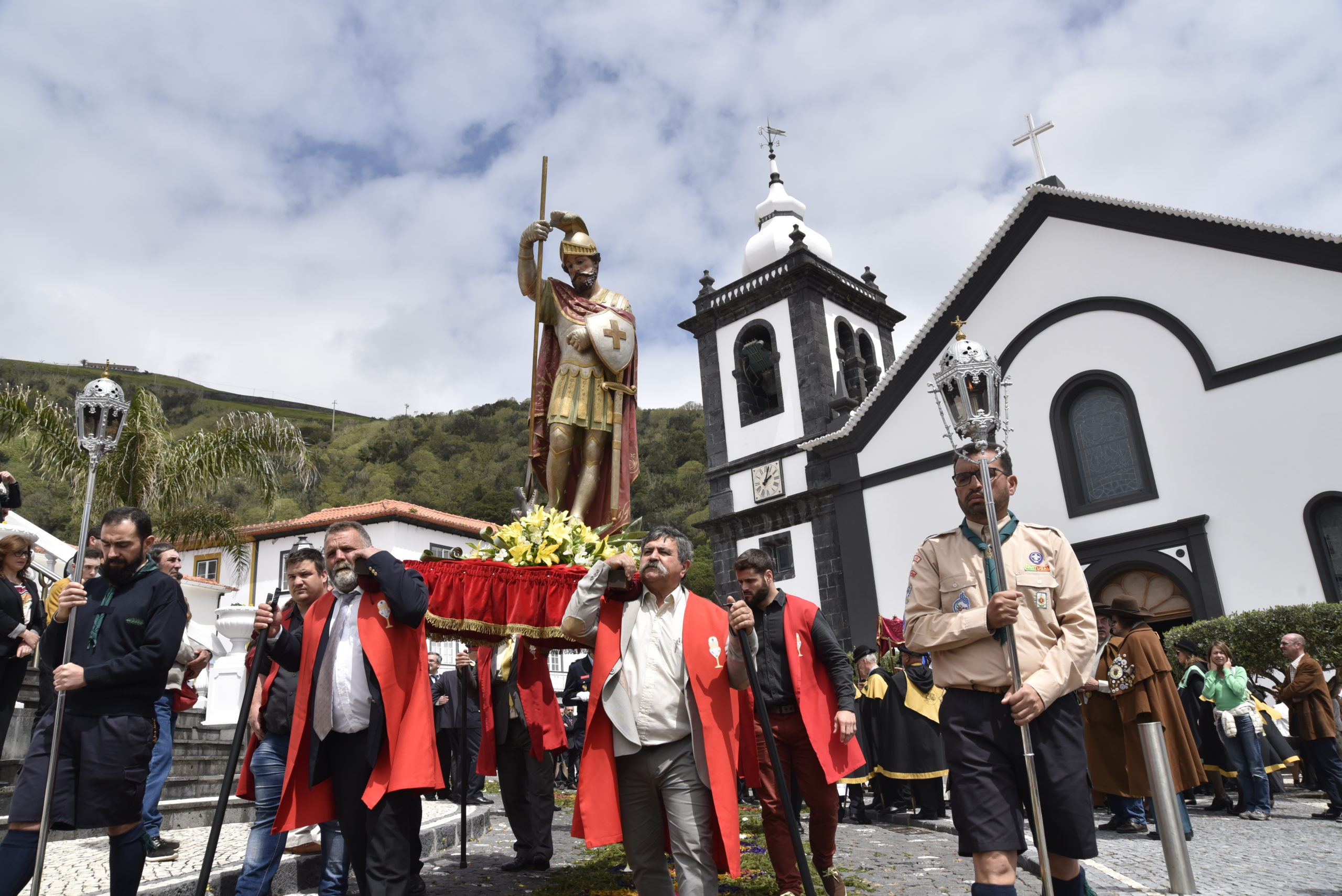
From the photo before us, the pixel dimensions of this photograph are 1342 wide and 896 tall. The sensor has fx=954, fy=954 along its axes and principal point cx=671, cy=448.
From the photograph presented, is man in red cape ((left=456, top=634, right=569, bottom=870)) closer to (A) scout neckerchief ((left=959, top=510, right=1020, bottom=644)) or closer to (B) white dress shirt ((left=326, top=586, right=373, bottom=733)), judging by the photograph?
(B) white dress shirt ((left=326, top=586, right=373, bottom=733))

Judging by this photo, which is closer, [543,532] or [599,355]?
[543,532]

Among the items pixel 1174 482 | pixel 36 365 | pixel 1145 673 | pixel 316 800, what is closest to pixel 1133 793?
pixel 1145 673

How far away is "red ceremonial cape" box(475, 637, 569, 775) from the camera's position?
649 centimetres

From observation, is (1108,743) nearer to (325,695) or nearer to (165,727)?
(325,695)

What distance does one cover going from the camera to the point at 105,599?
13.9 feet

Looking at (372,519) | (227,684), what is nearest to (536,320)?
(227,684)

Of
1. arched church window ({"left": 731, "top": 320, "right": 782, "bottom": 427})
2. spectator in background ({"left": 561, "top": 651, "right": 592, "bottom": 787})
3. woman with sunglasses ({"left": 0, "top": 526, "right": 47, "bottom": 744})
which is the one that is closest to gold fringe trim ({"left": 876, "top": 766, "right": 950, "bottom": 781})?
spectator in background ({"left": 561, "top": 651, "right": 592, "bottom": 787})

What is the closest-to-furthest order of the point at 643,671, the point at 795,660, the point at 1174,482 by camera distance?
the point at 643,671, the point at 795,660, the point at 1174,482

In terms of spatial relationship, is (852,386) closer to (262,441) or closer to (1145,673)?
(262,441)

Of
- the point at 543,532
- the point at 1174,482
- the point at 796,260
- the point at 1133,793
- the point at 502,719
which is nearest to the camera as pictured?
the point at 543,532

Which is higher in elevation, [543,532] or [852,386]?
[852,386]

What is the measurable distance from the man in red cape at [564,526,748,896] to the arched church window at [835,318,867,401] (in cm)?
2158

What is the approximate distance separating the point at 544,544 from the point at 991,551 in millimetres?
2762

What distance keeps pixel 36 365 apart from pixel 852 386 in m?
83.5
